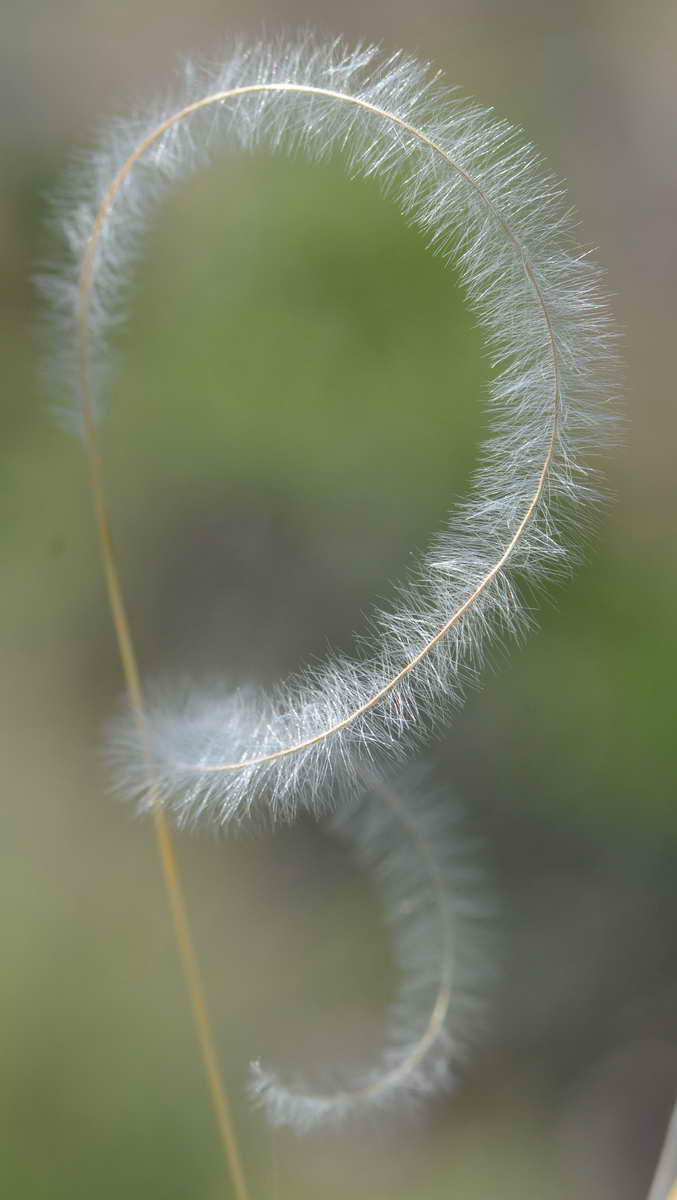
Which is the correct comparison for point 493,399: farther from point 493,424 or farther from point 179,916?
point 179,916

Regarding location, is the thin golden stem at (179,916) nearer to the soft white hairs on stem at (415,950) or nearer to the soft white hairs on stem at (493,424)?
the soft white hairs on stem at (415,950)

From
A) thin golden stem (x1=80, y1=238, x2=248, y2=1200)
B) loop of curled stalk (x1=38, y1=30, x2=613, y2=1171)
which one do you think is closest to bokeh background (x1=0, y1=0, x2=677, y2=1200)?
thin golden stem (x1=80, y1=238, x2=248, y2=1200)

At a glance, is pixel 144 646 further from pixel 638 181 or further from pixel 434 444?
pixel 638 181

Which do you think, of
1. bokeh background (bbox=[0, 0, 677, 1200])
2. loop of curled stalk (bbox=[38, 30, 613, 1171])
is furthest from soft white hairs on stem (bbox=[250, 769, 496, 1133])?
loop of curled stalk (bbox=[38, 30, 613, 1171])

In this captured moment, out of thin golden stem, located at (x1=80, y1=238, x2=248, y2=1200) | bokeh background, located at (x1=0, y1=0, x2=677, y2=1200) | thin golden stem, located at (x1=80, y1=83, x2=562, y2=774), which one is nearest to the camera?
thin golden stem, located at (x1=80, y1=83, x2=562, y2=774)

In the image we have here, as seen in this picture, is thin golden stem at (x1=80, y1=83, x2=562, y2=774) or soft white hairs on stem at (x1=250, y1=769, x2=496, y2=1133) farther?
soft white hairs on stem at (x1=250, y1=769, x2=496, y2=1133)

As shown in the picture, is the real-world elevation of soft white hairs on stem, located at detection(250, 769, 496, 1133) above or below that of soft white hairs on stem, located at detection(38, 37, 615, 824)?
below

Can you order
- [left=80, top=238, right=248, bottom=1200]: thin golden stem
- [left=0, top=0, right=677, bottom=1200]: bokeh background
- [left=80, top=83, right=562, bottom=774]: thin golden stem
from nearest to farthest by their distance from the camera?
[left=80, top=83, right=562, bottom=774]: thin golden stem, [left=80, top=238, right=248, bottom=1200]: thin golden stem, [left=0, top=0, right=677, bottom=1200]: bokeh background

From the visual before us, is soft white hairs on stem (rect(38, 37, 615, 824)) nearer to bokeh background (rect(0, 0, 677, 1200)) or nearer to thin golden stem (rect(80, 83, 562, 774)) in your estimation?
thin golden stem (rect(80, 83, 562, 774))
